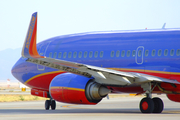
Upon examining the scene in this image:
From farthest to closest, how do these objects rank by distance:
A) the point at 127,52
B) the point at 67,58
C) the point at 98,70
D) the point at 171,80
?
the point at 67,58
the point at 127,52
the point at 171,80
the point at 98,70

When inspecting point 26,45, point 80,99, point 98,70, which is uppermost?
point 26,45

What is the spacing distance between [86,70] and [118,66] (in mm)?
3404

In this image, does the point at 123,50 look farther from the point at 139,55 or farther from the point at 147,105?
the point at 147,105

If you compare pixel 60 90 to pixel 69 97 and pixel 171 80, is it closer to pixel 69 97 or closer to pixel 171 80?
pixel 69 97

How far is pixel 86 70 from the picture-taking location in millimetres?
19531

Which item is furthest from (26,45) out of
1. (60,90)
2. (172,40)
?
(172,40)

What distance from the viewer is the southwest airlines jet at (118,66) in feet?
66.6

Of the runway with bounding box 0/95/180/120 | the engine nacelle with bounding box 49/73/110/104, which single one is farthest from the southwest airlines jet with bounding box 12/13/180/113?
the runway with bounding box 0/95/180/120

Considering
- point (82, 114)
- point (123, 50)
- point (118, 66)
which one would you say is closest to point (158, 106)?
point (118, 66)

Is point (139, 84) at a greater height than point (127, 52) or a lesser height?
lesser

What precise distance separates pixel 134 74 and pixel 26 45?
18.6 ft

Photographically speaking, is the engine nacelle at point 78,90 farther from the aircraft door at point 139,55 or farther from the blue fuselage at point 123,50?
the aircraft door at point 139,55

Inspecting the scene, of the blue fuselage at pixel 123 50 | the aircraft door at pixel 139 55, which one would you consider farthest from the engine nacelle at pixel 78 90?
the aircraft door at pixel 139 55

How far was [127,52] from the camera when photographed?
73.2 ft
